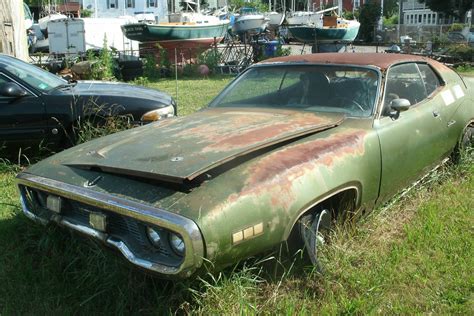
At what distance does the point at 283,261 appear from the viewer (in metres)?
3.22

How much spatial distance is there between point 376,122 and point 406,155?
409mm

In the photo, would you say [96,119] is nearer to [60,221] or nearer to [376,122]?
[60,221]

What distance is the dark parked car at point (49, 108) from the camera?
591 centimetres

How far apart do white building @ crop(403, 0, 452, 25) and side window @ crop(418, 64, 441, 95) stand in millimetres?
48542

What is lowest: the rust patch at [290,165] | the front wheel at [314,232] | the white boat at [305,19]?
the front wheel at [314,232]

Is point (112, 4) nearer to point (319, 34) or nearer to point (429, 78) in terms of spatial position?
point (319, 34)

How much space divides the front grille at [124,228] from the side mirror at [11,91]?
9.46 ft

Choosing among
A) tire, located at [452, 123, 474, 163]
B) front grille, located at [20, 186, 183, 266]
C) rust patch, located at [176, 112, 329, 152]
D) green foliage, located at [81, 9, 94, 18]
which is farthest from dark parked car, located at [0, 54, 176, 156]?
green foliage, located at [81, 9, 94, 18]

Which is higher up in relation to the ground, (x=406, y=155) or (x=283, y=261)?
(x=406, y=155)

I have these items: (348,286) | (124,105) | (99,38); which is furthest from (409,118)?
(99,38)

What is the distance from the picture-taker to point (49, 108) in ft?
19.6

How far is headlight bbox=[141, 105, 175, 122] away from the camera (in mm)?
6133

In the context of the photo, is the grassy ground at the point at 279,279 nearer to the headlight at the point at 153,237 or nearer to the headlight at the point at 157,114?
the headlight at the point at 153,237

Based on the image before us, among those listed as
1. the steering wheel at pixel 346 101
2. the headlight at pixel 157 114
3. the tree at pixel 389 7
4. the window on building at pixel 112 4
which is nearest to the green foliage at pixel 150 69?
the headlight at pixel 157 114
